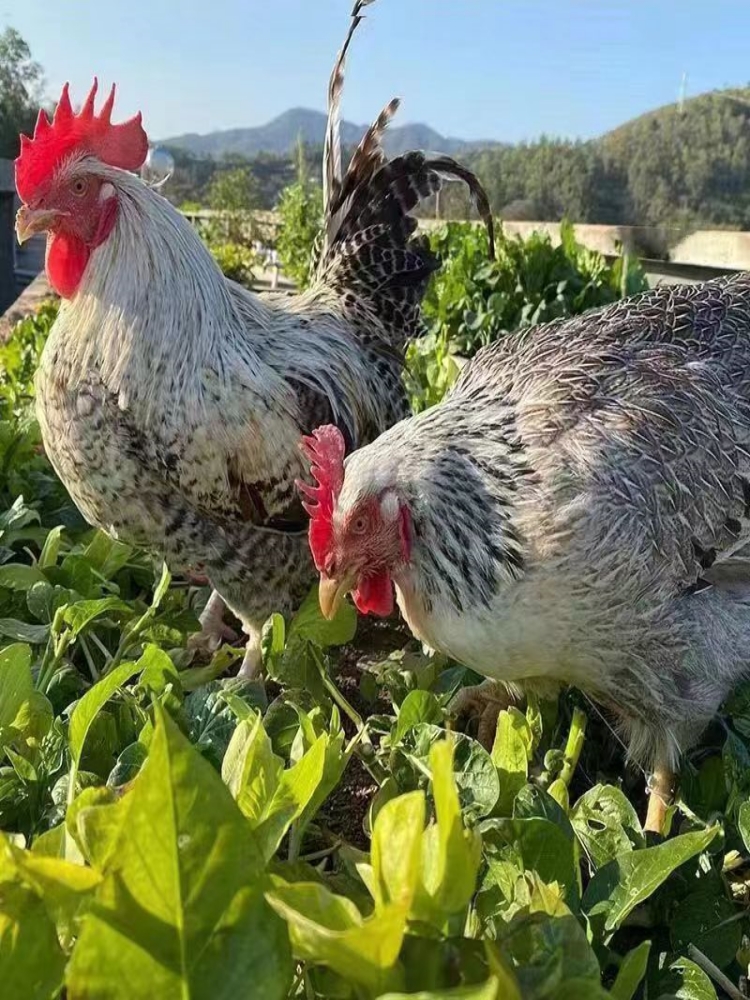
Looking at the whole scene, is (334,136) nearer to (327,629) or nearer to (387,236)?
(387,236)

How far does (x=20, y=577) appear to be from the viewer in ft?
7.48

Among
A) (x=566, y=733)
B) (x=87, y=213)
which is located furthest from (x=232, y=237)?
(x=566, y=733)

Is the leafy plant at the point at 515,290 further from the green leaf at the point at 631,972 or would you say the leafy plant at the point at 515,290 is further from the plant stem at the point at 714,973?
the green leaf at the point at 631,972

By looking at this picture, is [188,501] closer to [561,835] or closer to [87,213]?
[87,213]

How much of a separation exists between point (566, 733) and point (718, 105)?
10028 millimetres

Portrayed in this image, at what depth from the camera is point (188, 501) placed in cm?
260

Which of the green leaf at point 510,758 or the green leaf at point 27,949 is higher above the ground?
the green leaf at point 27,949

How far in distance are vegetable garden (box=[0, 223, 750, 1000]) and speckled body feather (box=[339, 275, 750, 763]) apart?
167mm

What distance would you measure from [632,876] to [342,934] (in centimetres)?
67

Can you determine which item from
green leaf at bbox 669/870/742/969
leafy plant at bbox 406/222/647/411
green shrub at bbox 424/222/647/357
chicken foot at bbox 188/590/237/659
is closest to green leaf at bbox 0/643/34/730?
green leaf at bbox 669/870/742/969

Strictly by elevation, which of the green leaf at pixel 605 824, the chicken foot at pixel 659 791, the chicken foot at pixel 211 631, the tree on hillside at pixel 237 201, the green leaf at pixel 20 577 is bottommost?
the chicken foot at pixel 659 791

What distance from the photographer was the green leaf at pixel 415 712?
1.69 meters

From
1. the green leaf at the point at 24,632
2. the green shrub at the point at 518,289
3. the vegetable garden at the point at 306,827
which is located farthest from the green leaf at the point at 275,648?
the green shrub at the point at 518,289

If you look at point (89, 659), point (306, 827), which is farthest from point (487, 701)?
point (89, 659)
